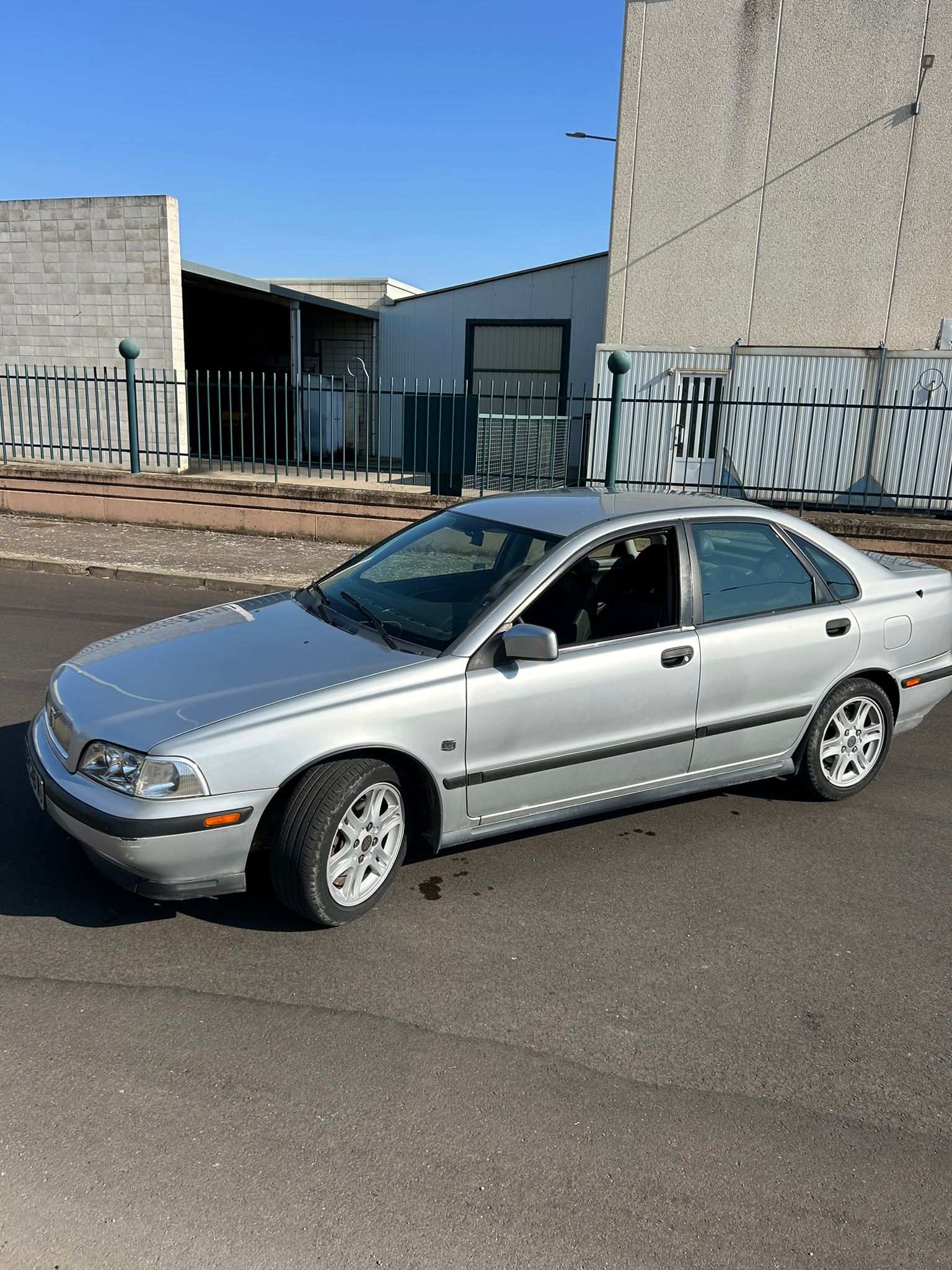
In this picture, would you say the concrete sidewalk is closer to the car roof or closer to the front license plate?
the car roof

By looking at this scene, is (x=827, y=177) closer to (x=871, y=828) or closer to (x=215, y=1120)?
(x=871, y=828)

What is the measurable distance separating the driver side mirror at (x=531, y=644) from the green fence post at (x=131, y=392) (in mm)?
10851

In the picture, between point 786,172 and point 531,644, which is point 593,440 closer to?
point 786,172

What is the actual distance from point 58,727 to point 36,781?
216mm

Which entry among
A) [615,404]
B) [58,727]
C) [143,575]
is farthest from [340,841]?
[615,404]

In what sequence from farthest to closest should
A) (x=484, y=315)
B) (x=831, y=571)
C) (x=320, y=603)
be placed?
(x=484, y=315) → (x=831, y=571) → (x=320, y=603)

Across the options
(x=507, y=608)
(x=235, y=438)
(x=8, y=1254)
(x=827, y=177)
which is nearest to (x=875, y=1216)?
(x=8, y=1254)

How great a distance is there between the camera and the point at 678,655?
161 inches

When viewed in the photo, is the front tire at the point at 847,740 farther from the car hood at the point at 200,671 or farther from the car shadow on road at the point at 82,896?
the car shadow on road at the point at 82,896

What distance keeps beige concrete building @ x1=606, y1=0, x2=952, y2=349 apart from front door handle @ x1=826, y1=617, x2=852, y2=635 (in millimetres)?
11473

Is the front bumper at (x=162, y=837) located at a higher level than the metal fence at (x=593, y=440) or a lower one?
lower

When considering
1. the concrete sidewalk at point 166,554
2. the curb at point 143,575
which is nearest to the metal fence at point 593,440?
the concrete sidewalk at point 166,554

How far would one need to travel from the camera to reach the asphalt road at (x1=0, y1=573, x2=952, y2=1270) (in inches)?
90.4

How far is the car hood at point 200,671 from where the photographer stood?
3.35 meters
